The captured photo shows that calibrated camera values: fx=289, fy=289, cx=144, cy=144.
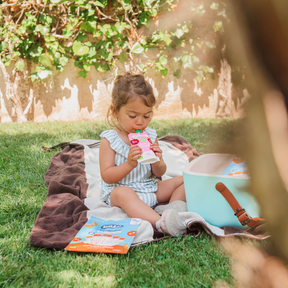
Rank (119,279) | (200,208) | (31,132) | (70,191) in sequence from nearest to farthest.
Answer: (119,279) < (200,208) < (70,191) < (31,132)

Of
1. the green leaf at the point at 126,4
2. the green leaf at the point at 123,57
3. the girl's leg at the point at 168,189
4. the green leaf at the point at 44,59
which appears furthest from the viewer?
the green leaf at the point at 123,57

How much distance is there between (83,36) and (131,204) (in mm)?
2994

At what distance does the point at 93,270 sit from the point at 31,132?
2.08m

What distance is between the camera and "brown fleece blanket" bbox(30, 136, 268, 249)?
3.03ft

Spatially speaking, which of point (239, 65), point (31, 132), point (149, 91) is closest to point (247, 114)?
point (239, 65)

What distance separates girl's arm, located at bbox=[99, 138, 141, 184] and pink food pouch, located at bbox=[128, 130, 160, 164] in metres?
0.03

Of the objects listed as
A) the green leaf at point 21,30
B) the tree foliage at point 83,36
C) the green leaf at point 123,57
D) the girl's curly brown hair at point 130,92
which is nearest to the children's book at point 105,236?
the girl's curly brown hair at point 130,92

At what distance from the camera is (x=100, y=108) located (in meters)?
3.77

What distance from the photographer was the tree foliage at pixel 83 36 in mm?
3455

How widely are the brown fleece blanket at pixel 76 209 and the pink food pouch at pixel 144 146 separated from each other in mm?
233

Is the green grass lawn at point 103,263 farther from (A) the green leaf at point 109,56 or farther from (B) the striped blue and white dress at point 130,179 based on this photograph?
(A) the green leaf at point 109,56

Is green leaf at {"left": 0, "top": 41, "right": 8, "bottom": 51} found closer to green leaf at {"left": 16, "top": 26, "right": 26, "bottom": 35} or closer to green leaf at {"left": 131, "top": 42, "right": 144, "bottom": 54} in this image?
green leaf at {"left": 16, "top": 26, "right": 26, "bottom": 35}

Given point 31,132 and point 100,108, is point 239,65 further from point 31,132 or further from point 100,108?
point 100,108

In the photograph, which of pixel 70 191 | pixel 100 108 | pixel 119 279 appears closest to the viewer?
pixel 119 279
